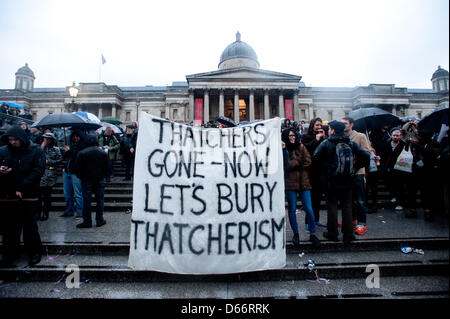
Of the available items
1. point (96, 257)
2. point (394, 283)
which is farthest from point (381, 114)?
point (96, 257)

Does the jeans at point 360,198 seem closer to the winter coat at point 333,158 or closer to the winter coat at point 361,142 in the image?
the winter coat at point 361,142

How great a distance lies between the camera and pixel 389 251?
11.2 feet

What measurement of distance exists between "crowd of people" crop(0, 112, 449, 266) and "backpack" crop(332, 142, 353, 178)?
0.6 inches

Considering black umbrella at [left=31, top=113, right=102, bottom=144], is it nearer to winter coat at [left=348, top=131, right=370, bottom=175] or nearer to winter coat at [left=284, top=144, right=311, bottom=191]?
winter coat at [left=284, top=144, right=311, bottom=191]

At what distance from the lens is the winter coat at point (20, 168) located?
3.09 meters

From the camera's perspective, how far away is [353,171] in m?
3.48

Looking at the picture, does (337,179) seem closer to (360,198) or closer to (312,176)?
(312,176)

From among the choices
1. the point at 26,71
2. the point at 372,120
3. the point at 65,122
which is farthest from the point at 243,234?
the point at 26,71

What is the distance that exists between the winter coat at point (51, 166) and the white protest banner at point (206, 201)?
3721 millimetres

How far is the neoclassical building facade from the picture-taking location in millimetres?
32594

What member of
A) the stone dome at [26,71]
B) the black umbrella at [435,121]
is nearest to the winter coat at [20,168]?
the black umbrella at [435,121]

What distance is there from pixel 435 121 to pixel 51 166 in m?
8.24
